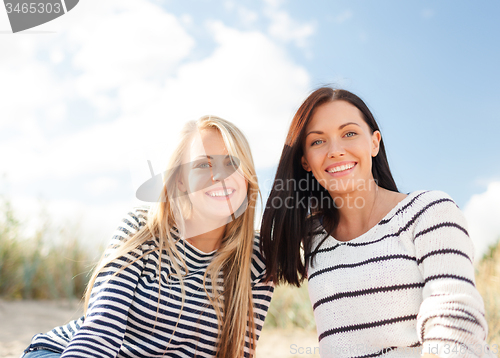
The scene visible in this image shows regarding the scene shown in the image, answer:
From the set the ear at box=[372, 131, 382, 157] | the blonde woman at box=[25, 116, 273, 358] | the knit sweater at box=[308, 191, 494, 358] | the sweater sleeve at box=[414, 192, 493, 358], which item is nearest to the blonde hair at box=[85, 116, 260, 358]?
the blonde woman at box=[25, 116, 273, 358]

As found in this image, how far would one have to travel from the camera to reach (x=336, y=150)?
7.30ft

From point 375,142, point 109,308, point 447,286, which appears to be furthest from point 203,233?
point 447,286

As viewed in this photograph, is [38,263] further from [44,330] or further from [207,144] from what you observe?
[207,144]

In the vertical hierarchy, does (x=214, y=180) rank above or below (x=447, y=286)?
above

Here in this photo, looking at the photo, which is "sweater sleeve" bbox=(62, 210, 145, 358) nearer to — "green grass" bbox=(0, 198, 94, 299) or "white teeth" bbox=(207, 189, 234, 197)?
"white teeth" bbox=(207, 189, 234, 197)

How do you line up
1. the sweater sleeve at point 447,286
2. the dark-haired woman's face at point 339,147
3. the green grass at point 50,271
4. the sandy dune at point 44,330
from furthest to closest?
the green grass at point 50,271, the sandy dune at point 44,330, the dark-haired woman's face at point 339,147, the sweater sleeve at point 447,286

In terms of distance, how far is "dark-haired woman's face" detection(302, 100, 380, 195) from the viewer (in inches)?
88.7

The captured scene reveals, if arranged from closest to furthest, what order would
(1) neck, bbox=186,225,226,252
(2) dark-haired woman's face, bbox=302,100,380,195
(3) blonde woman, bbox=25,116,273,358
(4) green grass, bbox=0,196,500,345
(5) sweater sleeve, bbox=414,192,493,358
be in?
(5) sweater sleeve, bbox=414,192,493,358
(3) blonde woman, bbox=25,116,273,358
(2) dark-haired woman's face, bbox=302,100,380,195
(1) neck, bbox=186,225,226,252
(4) green grass, bbox=0,196,500,345

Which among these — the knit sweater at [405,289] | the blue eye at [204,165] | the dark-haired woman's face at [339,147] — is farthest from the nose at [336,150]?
the blue eye at [204,165]

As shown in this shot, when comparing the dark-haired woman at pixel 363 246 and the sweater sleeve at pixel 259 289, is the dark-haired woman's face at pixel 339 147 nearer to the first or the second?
the dark-haired woman at pixel 363 246

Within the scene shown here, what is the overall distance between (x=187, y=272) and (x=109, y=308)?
482 mm

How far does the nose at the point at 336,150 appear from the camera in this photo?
2.22 meters

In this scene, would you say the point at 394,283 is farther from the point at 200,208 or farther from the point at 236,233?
the point at 200,208

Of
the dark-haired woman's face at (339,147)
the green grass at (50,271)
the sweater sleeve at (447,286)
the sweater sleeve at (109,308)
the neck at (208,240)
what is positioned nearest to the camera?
the sweater sleeve at (447,286)
